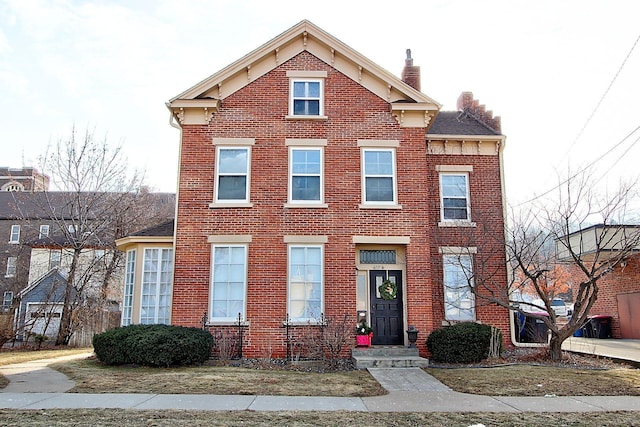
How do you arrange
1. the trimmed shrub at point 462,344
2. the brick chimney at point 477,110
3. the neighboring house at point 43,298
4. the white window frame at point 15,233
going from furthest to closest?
the white window frame at point 15,233
the neighboring house at point 43,298
the brick chimney at point 477,110
the trimmed shrub at point 462,344

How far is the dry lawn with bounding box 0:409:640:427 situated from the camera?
22.8ft

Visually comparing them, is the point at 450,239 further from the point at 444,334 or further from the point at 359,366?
the point at 359,366

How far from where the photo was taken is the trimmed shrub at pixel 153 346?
478 inches

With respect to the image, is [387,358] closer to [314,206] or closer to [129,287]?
[314,206]

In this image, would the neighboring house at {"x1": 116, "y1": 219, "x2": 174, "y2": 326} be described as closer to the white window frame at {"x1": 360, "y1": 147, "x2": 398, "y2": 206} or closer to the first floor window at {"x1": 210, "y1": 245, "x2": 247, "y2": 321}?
the first floor window at {"x1": 210, "y1": 245, "x2": 247, "y2": 321}

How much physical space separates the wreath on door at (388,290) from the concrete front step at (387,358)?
1489 mm

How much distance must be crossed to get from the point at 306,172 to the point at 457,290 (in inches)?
235

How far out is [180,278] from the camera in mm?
14406

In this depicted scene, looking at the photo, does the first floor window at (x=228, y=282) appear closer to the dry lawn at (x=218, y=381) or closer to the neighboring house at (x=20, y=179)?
the dry lawn at (x=218, y=381)

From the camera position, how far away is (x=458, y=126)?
57.5 feet

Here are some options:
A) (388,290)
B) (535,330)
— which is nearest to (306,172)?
(388,290)

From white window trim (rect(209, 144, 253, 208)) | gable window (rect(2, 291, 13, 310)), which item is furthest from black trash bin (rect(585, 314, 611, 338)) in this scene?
gable window (rect(2, 291, 13, 310))

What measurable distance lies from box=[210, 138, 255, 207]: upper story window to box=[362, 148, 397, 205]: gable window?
3.50 m

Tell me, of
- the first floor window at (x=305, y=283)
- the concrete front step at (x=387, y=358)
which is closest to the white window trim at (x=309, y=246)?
the first floor window at (x=305, y=283)
